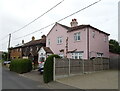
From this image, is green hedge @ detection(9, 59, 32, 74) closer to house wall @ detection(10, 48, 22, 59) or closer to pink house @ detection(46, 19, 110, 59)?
pink house @ detection(46, 19, 110, 59)

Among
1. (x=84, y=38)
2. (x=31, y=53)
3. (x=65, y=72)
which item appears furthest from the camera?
(x=31, y=53)

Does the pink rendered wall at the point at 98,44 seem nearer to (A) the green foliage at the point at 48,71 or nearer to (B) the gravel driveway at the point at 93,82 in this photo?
(B) the gravel driveway at the point at 93,82

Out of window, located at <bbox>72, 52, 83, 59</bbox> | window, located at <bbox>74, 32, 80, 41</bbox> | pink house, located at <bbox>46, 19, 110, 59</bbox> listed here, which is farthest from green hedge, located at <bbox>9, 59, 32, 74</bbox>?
window, located at <bbox>74, 32, 80, 41</bbox>

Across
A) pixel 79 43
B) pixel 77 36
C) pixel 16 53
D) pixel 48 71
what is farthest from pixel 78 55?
pixel 16 53

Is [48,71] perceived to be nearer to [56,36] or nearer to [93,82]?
[93,82]

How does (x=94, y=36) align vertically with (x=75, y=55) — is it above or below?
above

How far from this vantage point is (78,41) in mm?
27000

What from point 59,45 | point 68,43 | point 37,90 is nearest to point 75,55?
point 68,43

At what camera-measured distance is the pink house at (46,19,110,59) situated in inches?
1015

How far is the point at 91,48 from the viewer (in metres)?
26.1

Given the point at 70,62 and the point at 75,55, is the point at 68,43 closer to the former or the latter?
the point at 75,55

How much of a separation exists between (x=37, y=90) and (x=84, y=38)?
16.1 metres

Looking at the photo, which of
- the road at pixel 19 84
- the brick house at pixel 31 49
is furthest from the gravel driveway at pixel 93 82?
the brick house at pixel 31 49

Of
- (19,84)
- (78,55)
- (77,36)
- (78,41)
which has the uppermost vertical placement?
(77,36)
